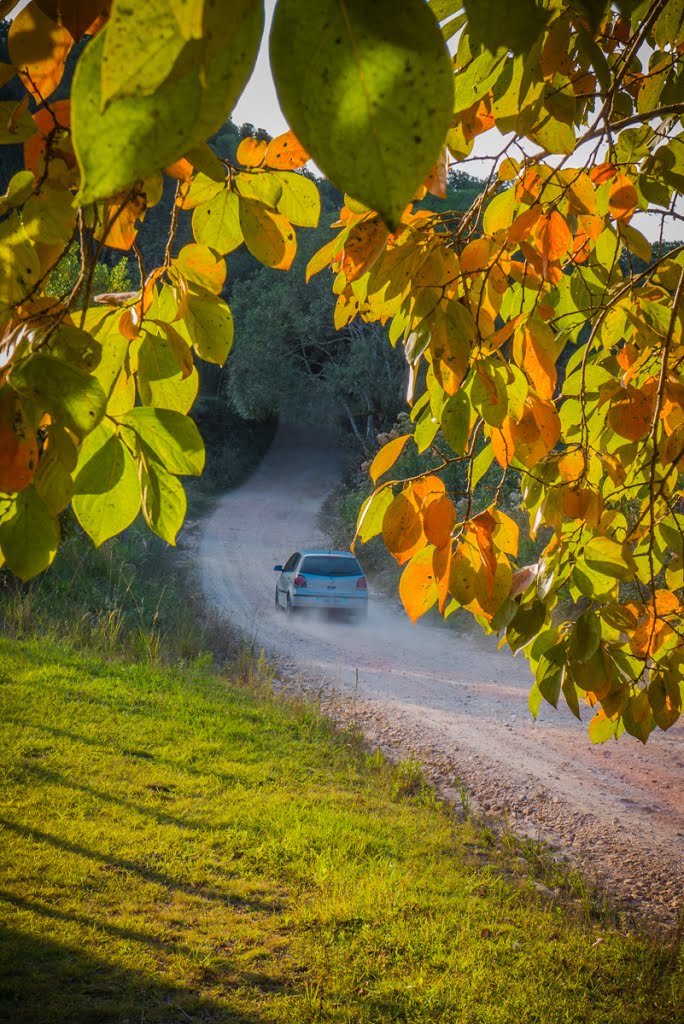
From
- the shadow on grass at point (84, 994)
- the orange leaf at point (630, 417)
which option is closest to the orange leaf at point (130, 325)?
the orange leaf at point (630, 417)

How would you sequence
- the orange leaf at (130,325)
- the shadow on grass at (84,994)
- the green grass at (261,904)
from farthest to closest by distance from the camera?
the green grass at (261,904) → the shadow on grass at (84,994) → the orange leaf at (130,325)

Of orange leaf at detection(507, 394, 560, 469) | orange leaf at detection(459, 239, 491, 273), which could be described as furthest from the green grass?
orange leaf at detection(459, 239, 491, 273)

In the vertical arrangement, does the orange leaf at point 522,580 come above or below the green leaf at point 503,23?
below

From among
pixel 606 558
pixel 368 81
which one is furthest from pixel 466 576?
pixel 368 81

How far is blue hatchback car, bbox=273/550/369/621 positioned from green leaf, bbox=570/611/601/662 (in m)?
8.40

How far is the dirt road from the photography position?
4387mm

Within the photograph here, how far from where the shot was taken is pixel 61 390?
0.48 metres

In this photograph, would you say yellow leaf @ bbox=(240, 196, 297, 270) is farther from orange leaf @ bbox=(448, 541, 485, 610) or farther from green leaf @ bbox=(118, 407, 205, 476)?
orange leaf @ bbox=(448, 541, 485, 610)

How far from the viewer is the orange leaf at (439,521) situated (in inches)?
37.7

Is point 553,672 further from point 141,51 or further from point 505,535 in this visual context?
point 141,51

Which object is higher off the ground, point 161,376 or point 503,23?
point 503,23

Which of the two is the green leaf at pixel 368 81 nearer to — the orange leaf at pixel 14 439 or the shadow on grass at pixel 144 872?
the orange leaf at pixel 14 439

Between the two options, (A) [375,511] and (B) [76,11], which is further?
(A) [375,511]

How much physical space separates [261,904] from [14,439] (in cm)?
322
